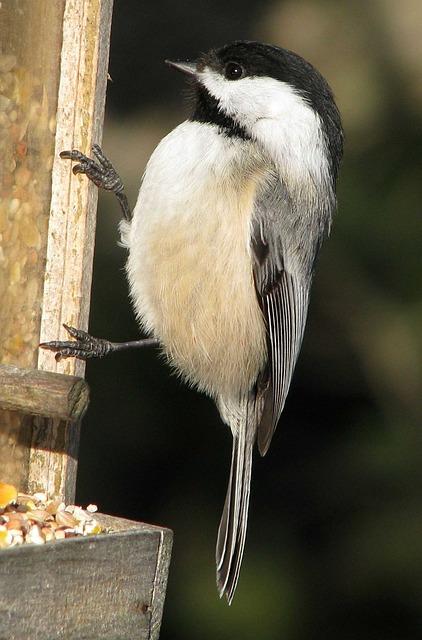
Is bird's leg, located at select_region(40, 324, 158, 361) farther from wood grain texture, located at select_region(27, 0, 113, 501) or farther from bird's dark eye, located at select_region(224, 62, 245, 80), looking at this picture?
bird's dark eye, located at select_region(224, 62, 245, 80)

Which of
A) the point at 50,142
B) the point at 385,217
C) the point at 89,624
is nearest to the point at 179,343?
the point at 50,142

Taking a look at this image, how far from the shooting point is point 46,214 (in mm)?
2756

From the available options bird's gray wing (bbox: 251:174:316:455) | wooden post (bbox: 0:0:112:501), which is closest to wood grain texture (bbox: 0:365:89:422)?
wooden post (bbox: 0:0:112:501)

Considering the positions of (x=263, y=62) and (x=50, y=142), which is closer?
(x=50, y=142)

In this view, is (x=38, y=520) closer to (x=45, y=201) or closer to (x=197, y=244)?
(x=45, y=201)

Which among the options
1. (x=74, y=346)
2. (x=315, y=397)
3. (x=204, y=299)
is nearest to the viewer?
(x=74, y=346)

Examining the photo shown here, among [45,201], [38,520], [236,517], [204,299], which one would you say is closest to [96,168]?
[45,201]

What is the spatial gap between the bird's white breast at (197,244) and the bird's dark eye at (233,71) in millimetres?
195

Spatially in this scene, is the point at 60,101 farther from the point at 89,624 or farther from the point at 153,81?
the point at 153,81

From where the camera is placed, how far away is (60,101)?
274 cm

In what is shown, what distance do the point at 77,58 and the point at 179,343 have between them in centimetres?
90

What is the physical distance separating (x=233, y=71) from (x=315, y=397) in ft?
6.04

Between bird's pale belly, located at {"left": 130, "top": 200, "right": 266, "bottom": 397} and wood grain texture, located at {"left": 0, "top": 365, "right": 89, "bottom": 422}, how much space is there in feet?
2.34

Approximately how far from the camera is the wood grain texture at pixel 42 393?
92.4 inches
